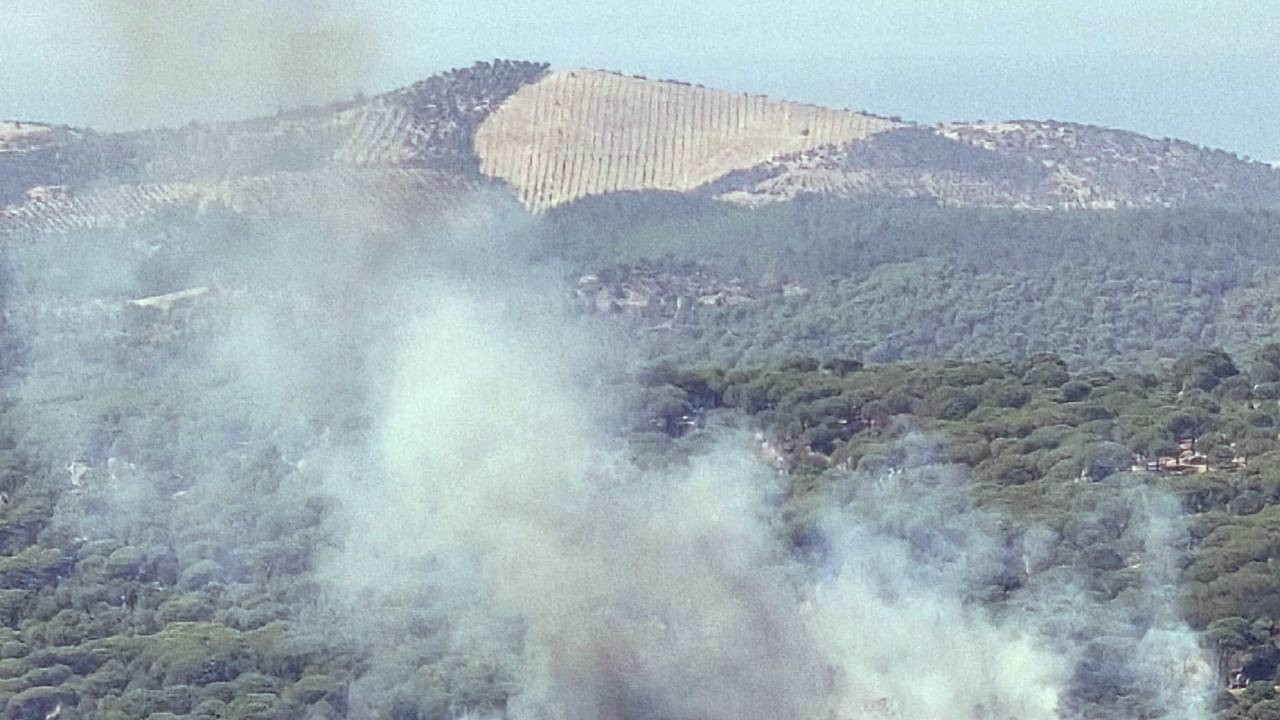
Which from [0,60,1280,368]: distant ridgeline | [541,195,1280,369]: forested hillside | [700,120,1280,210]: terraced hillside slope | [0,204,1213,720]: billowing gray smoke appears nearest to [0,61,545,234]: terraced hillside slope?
[0,60,1280,368]: distant ridgeline

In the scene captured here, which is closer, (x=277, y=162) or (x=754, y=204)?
(x=277, y=162)

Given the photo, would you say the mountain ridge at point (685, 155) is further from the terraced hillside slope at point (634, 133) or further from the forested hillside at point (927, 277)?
the forested hillside at point (927, 277)

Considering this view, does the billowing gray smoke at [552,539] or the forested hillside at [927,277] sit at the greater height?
the billowing gray smoke at [552,539]

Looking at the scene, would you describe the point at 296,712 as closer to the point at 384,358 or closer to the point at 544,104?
the point at 384,358

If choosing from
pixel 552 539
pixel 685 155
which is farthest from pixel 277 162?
pixel 685 155

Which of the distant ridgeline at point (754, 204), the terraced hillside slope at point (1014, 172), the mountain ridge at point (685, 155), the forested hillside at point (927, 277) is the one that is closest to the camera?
the distant ridgeline at point (754, 204)

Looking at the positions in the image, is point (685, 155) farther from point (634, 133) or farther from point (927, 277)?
point (927, 277)

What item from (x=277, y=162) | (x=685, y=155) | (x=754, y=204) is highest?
(x=277, y=162)

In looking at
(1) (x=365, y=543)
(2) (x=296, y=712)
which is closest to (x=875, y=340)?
(1) (x=365, y=543)

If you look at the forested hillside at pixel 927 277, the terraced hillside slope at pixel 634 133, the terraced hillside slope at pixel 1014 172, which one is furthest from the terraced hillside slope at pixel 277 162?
the terraced hillside slope at pixel 1014 172
